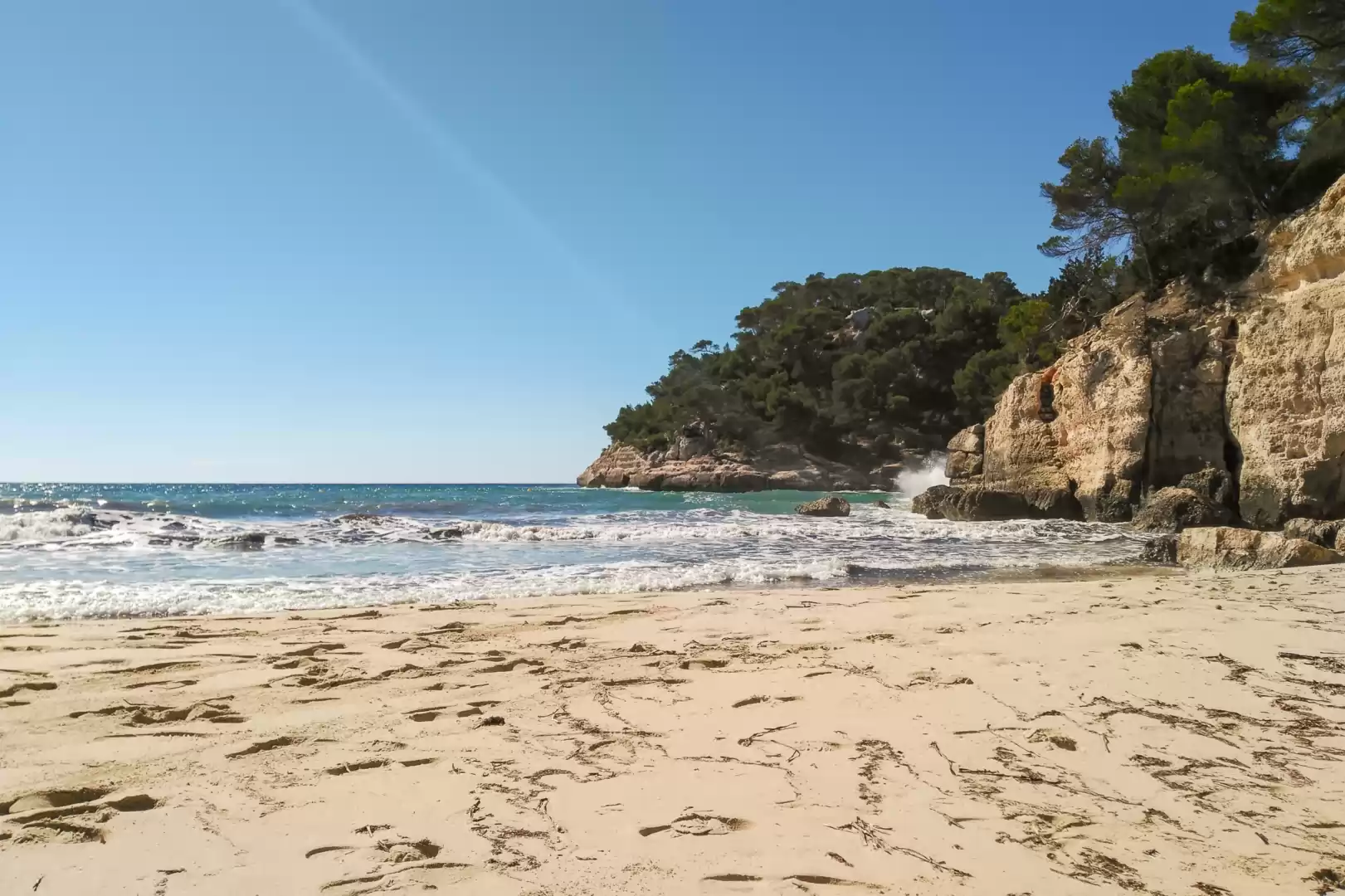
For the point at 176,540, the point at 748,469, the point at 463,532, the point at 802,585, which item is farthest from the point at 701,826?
the point at 748,469

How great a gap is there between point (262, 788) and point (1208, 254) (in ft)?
76.3

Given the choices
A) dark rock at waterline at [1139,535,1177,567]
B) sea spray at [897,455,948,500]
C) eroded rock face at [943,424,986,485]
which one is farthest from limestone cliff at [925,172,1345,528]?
sea spray at [897,455,948,500]

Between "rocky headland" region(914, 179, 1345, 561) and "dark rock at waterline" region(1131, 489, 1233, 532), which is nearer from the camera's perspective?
"rocky headland" region(914, 179, 1345, 561)

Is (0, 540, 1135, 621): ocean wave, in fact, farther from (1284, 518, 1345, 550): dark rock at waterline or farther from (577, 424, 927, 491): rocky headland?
(577, 424, 927, 491): rocky headland

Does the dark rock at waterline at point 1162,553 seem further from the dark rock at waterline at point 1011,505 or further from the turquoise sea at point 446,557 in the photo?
the dark rock at waterline at point 1011,505

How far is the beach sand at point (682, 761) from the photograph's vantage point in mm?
2115

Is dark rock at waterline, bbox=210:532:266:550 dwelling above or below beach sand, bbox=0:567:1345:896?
A: above

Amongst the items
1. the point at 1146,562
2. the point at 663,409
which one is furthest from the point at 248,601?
the point at 663,409

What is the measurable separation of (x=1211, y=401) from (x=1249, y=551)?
9.01m

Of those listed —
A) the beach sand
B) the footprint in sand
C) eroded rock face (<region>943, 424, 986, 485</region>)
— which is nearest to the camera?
the beach sand

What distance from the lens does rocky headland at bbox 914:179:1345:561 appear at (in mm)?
13539

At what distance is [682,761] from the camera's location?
2.89 m

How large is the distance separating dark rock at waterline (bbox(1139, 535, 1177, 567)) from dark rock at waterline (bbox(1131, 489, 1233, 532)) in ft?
14.8

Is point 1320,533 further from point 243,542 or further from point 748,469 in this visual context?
point 748,469
